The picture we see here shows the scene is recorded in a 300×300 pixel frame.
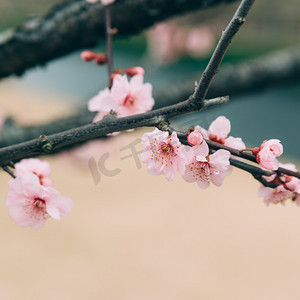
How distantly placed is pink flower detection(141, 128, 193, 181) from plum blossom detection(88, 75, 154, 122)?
6.6 inches

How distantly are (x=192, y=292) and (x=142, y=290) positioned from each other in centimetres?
29

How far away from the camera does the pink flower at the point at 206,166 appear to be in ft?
1.94

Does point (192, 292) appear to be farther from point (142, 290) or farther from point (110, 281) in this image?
point (110, 281)

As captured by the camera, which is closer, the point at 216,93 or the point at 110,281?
the point at 216,93

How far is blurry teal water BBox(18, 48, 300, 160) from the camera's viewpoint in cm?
445

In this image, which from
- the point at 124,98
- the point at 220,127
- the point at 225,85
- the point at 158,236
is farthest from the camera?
the point at 158,236

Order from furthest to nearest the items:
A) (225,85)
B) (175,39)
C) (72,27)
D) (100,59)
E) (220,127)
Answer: (175,39) → (225,85) → (72,27) → (100,59) → (220,127)

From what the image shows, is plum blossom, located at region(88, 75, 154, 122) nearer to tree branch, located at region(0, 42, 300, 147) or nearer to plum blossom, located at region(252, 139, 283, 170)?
plum blossom, located at region(252, 139, 283, 170)

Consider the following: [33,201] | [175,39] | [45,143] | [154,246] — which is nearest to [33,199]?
[33,201]

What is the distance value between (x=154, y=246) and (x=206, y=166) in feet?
7.43

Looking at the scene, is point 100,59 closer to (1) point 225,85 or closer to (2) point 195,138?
(2) point 195,138

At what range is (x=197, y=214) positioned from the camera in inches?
124

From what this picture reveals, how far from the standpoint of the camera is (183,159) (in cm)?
61

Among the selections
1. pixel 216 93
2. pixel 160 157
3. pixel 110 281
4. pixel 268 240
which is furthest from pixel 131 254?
pixel 160 157
